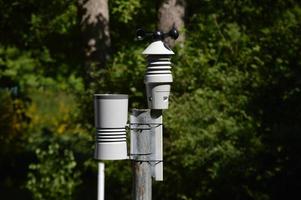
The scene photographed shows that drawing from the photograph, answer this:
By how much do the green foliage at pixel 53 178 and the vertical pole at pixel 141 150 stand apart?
4367 mm

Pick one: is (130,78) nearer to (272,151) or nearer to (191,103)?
(191,103)

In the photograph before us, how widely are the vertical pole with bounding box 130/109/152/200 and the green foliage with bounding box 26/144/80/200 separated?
14.3 ft

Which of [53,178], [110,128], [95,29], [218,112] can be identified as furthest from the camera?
[95,29]

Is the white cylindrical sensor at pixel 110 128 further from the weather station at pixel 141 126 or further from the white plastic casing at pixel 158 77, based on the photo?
the white plastic casing at pixel 158 77

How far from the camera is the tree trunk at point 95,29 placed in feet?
30.5

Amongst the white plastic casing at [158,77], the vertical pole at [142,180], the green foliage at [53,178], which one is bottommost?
the vertical pole at [142,180]

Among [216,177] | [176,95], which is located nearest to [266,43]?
[176,95]

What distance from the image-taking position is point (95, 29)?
30.6 feet

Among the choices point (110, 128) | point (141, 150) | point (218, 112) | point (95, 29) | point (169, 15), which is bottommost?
point (141, 150)

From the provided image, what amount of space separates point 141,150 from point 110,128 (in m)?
0.25

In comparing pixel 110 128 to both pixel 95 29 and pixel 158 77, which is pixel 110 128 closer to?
pixel 158 77

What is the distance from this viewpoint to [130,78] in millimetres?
8297

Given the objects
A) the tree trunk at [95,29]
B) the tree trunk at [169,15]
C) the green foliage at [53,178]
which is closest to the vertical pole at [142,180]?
the green foliage at [53,178]

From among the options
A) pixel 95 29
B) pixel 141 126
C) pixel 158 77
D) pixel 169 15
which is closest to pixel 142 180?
pixel 141 126
